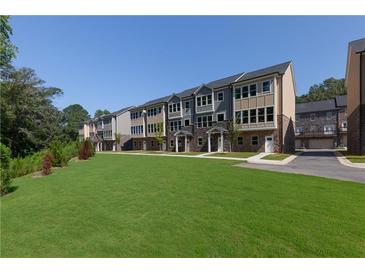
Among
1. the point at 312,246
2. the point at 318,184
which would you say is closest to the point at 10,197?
the point at 312,246

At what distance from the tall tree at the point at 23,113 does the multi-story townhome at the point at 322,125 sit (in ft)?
169

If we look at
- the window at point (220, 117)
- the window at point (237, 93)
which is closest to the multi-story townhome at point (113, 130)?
the window at point (220, 117)

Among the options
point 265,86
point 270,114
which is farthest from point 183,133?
point 265,86

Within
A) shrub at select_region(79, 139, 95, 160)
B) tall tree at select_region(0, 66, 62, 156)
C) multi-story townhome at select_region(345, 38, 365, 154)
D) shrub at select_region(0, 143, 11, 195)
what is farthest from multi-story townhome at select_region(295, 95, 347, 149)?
shrub at select_region(0, 143, 11, 195)

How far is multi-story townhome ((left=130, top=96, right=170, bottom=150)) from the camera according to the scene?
38500 mm

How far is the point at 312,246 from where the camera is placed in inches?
142

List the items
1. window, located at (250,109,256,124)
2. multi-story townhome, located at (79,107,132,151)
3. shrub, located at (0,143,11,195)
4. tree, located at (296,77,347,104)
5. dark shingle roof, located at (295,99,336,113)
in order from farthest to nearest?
tree, located at (296,77,347,104), multi-story townhome, located at (79,107,132,151), dark shingle roof, located at (295,99,336,113), window, located at (250,109,256,124), shrub, located at (0,143,11,195)

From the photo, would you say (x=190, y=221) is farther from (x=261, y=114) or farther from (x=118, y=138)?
(x=118, y=138)

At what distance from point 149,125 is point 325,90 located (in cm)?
7234

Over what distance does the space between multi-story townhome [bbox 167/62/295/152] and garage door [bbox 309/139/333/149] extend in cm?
2283

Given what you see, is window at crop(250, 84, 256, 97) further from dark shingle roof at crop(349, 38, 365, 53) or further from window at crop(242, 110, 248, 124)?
dark shingle roof at crop(349, 38, 365, 53)

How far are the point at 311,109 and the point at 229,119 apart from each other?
33.0m

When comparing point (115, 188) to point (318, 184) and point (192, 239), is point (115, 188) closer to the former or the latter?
point (192, 239)

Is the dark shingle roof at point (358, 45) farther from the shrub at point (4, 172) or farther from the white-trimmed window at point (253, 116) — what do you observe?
the shrub at point (4, 172)
